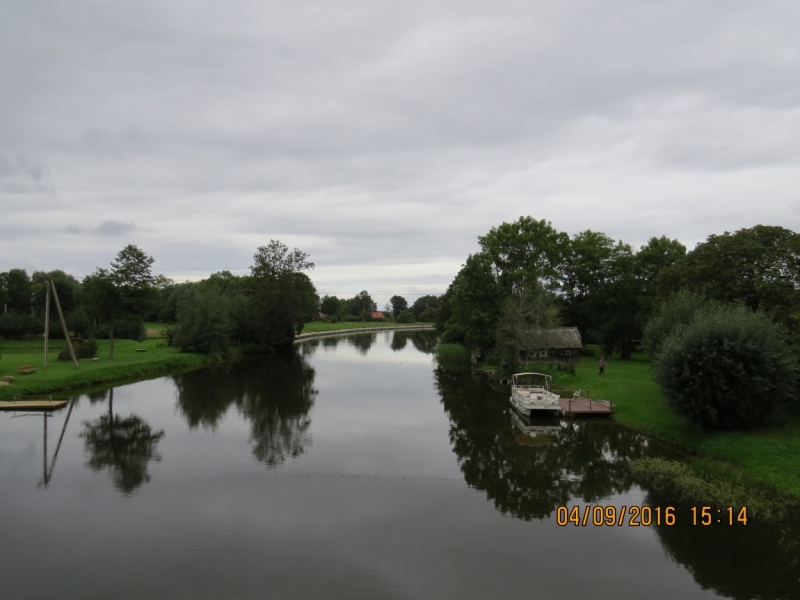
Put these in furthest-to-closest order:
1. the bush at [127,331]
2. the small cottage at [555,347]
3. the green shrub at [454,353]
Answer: the bush at [127,331] → the green shrub at [454,353] → the small cottage at [555,347]

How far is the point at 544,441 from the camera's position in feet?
79.1

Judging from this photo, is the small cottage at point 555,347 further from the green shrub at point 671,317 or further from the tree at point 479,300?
the green shrub at point 671,317

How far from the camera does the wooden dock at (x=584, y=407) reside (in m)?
28.4

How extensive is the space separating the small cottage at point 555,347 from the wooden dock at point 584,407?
1372 cm

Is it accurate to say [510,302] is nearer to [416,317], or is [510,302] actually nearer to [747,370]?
[747,370]

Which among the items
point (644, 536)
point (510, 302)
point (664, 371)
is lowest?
point (644, 536)

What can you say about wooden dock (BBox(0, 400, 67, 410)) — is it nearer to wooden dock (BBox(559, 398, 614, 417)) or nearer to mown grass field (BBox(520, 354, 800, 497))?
wooden dock (BBox(559, 398, 614, 417))

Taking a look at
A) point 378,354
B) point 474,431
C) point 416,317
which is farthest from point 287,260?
point 416,317

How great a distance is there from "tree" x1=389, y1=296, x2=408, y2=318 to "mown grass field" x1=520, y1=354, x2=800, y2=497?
162 meters

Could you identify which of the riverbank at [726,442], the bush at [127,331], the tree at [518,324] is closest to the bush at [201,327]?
the bush at [127,331]

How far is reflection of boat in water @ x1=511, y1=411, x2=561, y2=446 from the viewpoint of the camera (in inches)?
951

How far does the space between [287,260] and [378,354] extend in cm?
1865

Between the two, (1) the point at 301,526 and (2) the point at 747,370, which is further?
(2) the point at 747,370

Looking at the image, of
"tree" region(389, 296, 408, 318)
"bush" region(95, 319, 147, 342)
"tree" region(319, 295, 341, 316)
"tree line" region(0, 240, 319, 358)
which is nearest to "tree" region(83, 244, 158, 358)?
"tree line" region(0, 240, 319, 358)
